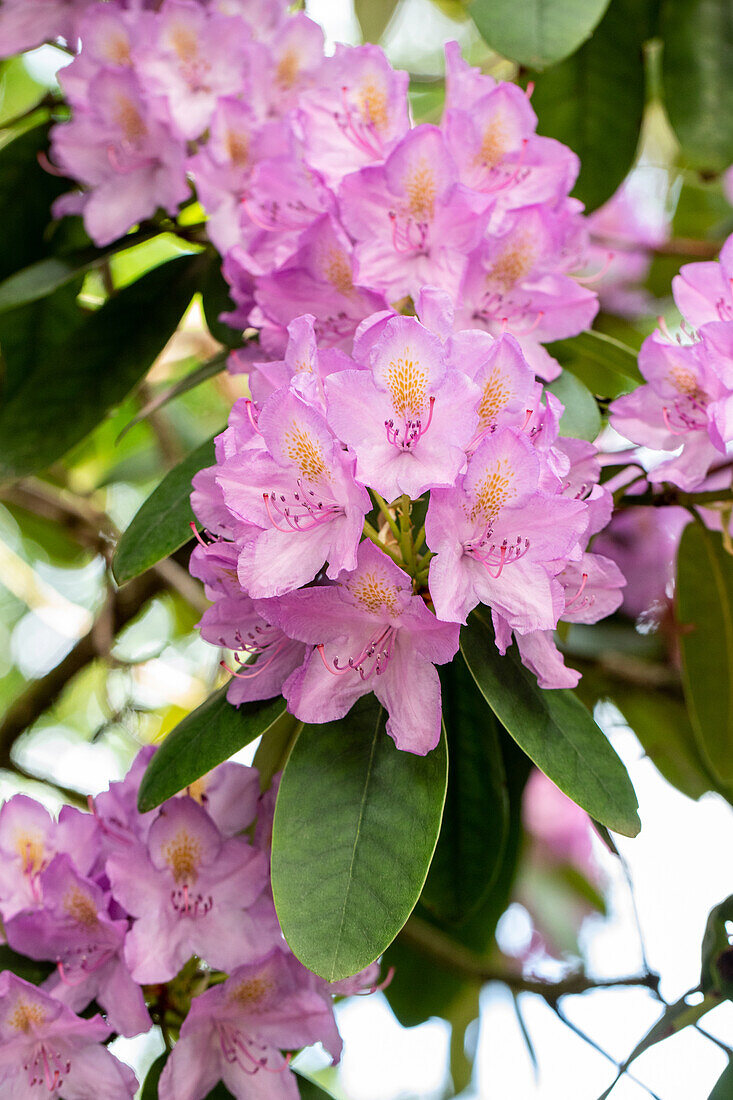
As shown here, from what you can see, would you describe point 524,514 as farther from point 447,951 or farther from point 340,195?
point 447,951

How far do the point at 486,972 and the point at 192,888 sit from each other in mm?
485

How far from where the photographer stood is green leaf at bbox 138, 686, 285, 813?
2.44ft

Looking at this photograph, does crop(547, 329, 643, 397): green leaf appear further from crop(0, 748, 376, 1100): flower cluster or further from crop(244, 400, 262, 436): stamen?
crop(0, 748, 376, 1100): flower cluster

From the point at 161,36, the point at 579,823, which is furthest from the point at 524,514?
the point at 579,823

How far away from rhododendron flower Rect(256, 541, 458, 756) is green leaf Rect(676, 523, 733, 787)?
0.51 metres

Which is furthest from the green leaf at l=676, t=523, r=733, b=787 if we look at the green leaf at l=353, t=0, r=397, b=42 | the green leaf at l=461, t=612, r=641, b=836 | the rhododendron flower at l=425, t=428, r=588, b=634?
the green leaf at l=353, t=0, r=397, b=42

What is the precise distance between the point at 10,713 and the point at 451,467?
113 cm

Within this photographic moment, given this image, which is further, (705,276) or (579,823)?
(579,823)

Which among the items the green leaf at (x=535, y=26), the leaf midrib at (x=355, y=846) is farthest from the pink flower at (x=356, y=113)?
the leaf midrib at (x=355, y=846)

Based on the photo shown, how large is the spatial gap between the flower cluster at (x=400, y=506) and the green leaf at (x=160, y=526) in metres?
0.12

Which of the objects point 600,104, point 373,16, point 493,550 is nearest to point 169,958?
point 493,550

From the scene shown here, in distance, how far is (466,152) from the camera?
2.88ft

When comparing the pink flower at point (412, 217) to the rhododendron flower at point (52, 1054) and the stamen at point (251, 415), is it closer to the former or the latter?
the stamen at point (251, 415)

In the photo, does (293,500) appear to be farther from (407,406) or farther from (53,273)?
(53,273)
